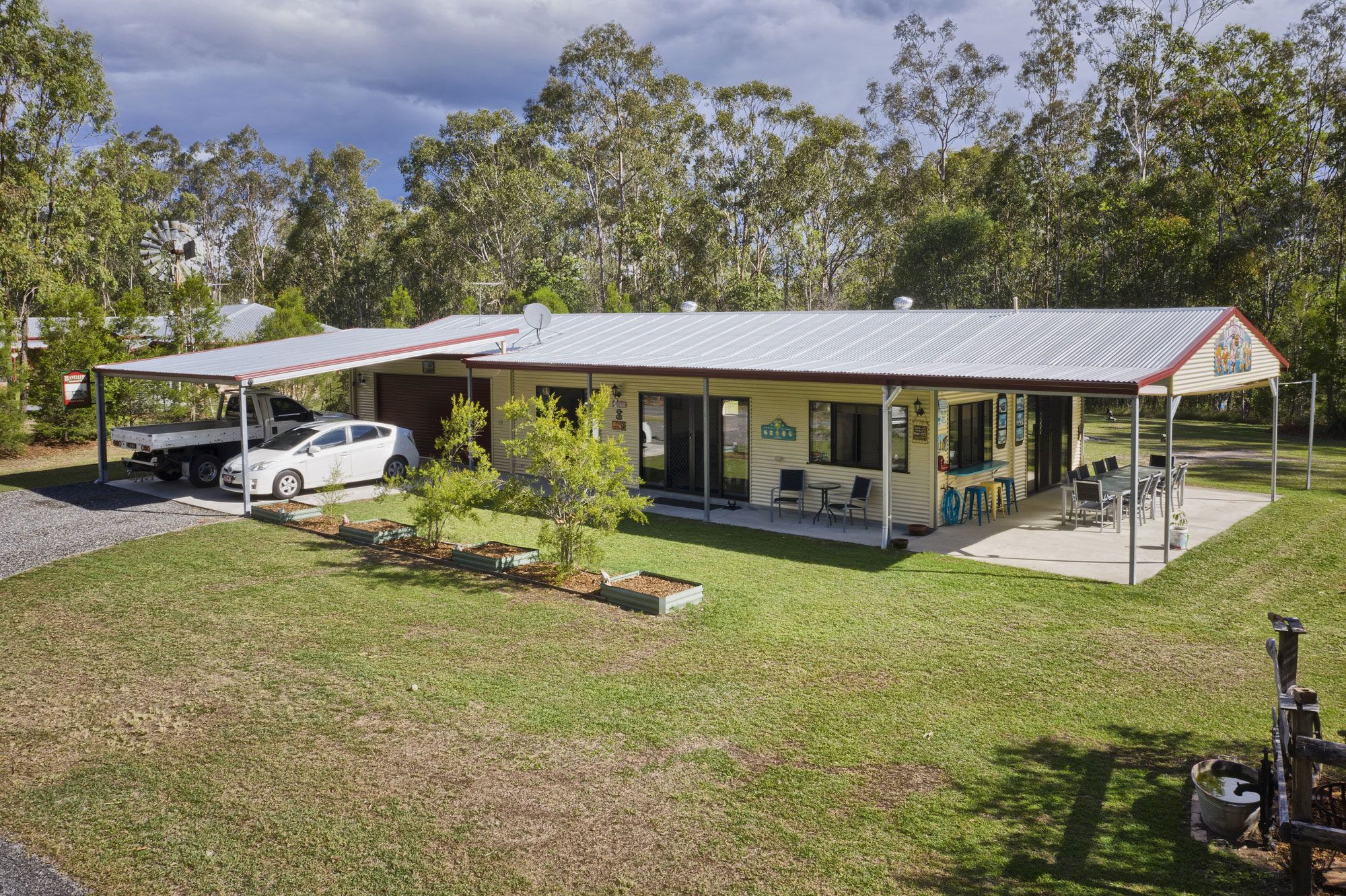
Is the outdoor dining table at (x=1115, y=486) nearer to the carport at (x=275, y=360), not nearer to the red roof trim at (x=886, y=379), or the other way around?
the red roof trim at (x=886, y=379)

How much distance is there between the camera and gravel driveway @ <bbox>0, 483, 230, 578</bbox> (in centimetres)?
1238

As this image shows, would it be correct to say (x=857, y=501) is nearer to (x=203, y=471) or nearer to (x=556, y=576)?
(x=556, y=576)

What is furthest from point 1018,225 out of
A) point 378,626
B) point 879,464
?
point 378,626

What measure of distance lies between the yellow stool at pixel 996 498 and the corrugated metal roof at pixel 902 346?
8.63 ft

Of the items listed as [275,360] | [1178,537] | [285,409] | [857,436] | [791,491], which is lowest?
[1178,537]

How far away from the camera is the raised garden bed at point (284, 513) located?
46.6 ft

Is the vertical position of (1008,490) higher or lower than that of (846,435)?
lower

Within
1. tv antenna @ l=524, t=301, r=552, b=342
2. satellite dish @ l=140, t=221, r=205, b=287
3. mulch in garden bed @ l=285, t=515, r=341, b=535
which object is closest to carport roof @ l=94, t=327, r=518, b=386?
tv antenna @ l=524, t=301, r=552, b=342

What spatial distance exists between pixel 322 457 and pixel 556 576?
7.98m

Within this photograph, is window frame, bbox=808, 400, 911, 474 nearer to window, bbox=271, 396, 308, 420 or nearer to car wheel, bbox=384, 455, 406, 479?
car wheel, bbox=384, 455, 406, 479

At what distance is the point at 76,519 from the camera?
47.2ft

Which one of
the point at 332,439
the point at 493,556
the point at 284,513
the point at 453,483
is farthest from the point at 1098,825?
the point at 332,439

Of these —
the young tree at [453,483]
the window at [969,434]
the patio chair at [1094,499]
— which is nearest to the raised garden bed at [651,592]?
the young tree at [453,483]

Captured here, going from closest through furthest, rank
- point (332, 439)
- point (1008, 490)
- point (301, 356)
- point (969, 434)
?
1. point (969, 434)
2. point (1008, 490)
3. point (332, 439)
4. point (301, 356)
